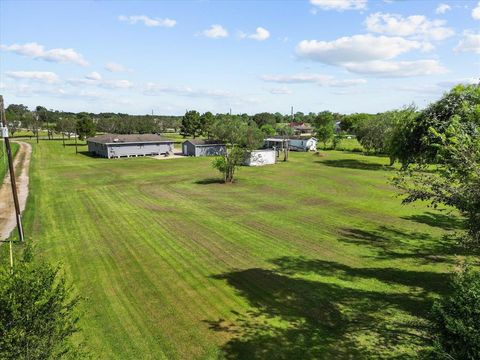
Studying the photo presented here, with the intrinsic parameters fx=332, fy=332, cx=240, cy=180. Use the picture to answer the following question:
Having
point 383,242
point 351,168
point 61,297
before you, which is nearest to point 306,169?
point 351,168

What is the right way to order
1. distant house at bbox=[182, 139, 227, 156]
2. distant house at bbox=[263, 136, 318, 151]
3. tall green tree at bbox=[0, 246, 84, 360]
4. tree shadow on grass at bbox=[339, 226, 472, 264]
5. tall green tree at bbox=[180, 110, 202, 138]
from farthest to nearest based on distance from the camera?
tall green tree at bbox=[180, 110, 202, 138] → distant house at bbox=[263, 136, 318, 151] → distant house at bbox=[182, 139, 227, 156] → tree shadow on grass at bbox=[339, 226, 472, 264] → tall green tree at bbox=[0, 246, 84, 360]

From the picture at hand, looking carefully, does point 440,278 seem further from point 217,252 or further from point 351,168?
point 351,168

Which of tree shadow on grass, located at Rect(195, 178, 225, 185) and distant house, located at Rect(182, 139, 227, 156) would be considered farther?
distant house, located at Rect(182, 139, 227, 156)

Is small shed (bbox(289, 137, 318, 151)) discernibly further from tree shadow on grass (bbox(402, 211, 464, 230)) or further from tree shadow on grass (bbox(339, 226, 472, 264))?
tree shadow on grass (bbox(339, 226, 472, 264))

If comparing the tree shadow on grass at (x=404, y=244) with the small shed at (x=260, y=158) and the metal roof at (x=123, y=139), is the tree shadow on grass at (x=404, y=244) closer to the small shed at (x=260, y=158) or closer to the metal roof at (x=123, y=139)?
the small shed at (x=260, y=158)

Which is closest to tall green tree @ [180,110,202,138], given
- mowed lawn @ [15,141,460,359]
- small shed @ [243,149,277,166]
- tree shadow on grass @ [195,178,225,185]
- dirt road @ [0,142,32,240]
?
small shed @ [243,149,277,166]
